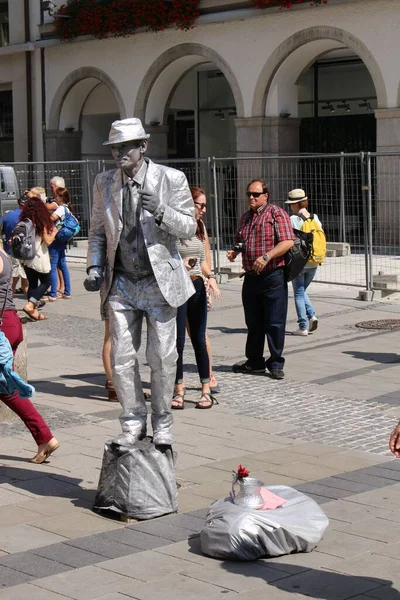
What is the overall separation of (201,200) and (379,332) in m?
4.51

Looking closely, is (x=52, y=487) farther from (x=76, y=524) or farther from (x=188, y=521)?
(x=188, y=521)

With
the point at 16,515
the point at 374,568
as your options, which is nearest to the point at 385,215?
the point at 16,515

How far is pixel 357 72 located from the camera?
26219 millimetres

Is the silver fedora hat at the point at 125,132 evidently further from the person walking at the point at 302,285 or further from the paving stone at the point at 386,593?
the person walking at the point at 302,285

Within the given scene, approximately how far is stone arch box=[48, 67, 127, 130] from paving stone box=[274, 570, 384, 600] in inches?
923

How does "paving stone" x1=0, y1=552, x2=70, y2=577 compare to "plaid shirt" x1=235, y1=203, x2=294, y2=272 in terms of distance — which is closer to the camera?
"paving stone" x1=0, y1=552, x2=70, y2=577

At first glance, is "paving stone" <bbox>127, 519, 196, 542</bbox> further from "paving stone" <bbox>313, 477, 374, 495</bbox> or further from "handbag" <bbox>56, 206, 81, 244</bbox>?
"handbag" <bbox>56, 206, 81, 244</bbox>

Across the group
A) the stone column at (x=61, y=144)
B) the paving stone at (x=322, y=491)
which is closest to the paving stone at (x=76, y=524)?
the paving stone at (x=322, y=491)

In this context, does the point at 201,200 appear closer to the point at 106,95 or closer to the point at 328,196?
the point at 328,196

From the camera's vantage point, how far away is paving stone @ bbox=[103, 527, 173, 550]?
6.02m

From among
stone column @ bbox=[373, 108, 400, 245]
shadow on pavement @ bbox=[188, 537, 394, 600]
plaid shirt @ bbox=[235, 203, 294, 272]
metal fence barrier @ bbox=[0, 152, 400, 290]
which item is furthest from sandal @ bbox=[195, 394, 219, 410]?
stone column @ bbox=[373, 108, 400, 245]

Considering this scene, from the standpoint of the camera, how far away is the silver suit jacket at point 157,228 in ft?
21.8

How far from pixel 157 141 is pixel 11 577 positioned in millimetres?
23387

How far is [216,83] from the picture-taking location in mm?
29453
